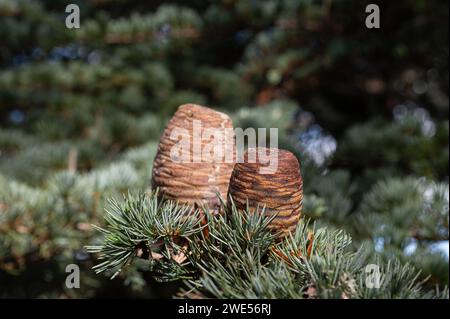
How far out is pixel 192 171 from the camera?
0.41 metres

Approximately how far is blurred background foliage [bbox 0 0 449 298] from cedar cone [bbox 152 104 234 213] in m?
0.26

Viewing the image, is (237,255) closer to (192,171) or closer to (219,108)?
(192,171)

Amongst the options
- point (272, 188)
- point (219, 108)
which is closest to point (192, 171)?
point (272, 188)

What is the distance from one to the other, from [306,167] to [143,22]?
73cm

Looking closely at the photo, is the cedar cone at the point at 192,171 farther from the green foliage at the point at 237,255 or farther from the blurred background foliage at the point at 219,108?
the blurred background foliage at the point at 219,108

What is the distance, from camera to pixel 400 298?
1.03 feet

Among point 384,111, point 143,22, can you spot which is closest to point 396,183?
point 143,22

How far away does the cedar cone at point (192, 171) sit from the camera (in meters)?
0.41

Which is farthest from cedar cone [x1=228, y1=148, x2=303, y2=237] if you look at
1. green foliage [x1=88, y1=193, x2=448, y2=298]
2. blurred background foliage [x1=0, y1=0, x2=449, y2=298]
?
blurred background foliage [x1=0, y1=0, x2=449, y2=298]

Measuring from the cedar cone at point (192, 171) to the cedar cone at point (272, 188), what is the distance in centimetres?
5

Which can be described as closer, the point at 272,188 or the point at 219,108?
the point at 272,188

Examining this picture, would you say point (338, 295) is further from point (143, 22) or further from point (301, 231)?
point (143, 22)

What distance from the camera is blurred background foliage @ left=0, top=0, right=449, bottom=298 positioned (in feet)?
2.54

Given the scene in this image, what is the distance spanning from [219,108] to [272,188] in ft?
3.44
